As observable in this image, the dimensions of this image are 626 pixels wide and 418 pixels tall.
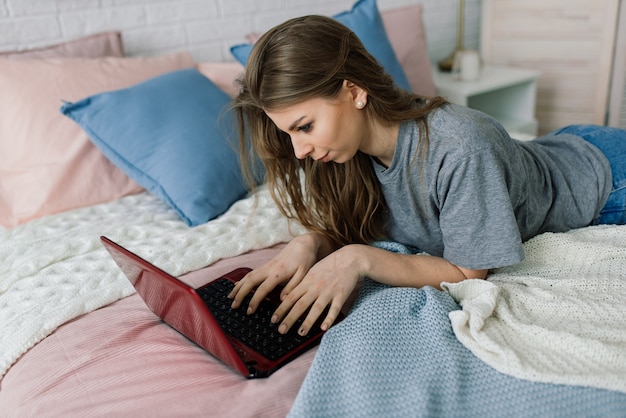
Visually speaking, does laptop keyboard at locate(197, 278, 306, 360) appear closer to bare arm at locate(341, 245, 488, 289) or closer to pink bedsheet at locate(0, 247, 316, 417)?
pink bedsheet at locate(0, 247, 316, 417)

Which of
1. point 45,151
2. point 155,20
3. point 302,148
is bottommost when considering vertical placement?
point 45,151

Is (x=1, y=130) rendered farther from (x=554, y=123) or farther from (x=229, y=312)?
(x=554, y=123)

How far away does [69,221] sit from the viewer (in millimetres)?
1444

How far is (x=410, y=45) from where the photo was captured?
224 centimetres

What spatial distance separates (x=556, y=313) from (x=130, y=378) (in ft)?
2.18

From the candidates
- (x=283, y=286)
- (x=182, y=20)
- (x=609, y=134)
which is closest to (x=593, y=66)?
(x=609, y=134)

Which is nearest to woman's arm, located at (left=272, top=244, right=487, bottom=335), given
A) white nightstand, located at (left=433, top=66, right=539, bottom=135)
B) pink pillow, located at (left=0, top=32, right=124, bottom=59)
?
pink pillow, located at (left=0, top=32, right=124, bottom=59)

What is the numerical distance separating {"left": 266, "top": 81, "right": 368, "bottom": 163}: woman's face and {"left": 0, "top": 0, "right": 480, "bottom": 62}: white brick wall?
1130 mm

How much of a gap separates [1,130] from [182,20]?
765mm

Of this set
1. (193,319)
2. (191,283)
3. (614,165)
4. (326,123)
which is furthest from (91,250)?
(614,165)

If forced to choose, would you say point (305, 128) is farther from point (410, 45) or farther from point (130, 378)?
point (410, 45)

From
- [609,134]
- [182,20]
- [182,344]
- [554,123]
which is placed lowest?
[554,123]

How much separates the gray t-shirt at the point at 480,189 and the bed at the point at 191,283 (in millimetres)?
58

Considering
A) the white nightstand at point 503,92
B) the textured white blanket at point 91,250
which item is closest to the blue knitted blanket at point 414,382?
the textured white blanket at point 91,250
